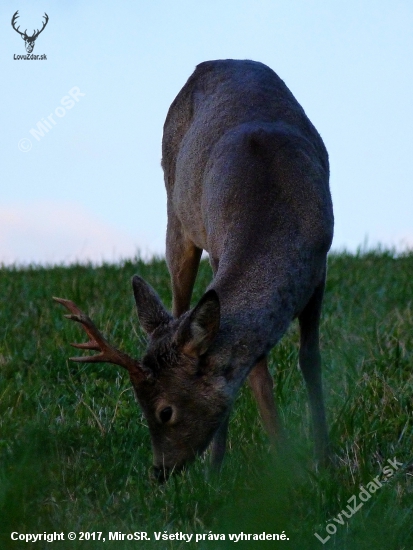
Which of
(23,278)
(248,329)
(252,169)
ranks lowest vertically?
(23,278)

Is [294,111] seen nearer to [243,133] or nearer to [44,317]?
[243,133]

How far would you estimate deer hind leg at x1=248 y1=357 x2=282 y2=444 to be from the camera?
4.98 metres

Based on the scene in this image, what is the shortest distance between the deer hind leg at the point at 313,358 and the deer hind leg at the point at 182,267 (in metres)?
1.10

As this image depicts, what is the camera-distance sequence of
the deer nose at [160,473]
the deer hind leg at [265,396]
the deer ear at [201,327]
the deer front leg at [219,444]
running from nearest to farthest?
the deer ear at [201,327]
the deer nose at [160,473]
the deer front leg at [219,444]
the deer hind leg at [265,396]

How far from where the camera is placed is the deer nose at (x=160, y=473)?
4422 millimetres

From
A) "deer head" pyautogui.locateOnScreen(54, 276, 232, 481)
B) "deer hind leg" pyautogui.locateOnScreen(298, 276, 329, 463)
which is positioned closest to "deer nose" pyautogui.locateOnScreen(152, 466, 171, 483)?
"deer head" pyautogui.locateOnScreen(54, 276, 232, 481)

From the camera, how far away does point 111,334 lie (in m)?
6.80

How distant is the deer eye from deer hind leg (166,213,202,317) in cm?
181

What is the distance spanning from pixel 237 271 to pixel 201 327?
45 centimetres

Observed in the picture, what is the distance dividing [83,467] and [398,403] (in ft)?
5.77

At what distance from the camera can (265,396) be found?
5.02 meters

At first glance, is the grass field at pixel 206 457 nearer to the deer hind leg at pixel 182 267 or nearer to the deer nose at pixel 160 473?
the deer nose at pixel 160 473

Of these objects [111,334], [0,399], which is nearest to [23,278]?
[111,334]

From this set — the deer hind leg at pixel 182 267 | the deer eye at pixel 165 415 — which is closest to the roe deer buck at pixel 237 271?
the deer eye at pixel 165 415
